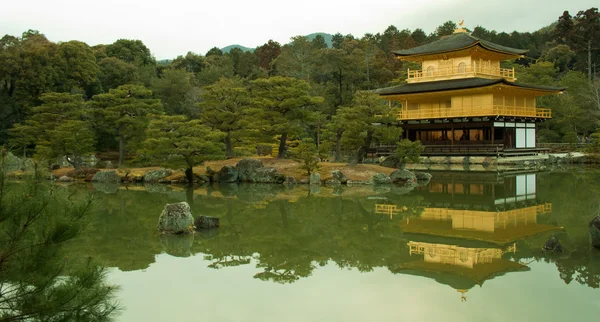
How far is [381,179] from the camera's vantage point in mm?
20156

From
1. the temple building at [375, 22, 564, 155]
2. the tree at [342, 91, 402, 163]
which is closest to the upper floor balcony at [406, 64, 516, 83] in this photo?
the temple building at [375, 22, 564, 155]

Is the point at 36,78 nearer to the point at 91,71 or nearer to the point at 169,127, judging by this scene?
the point at 91,71

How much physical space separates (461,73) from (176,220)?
2642cm

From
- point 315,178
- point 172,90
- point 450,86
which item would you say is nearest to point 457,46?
point 450,86

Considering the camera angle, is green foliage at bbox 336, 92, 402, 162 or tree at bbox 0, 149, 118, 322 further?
green foliage at bbox 336, 92, 402, 162

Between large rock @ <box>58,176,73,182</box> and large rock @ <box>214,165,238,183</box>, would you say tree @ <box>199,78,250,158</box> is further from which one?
large rock @ <box>58,176,73,182</box>

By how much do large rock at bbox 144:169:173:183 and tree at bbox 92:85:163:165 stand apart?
345 cm

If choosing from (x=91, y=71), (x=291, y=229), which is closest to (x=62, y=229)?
(x=291, y=229)

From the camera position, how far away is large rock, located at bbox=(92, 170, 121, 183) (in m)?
22.2

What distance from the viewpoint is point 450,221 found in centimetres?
1145

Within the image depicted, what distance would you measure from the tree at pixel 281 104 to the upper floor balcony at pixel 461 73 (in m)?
13.9

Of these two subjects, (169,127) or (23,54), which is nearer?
(169,127)

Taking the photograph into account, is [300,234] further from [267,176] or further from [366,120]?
[366,120]

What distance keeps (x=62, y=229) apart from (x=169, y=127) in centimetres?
1808
